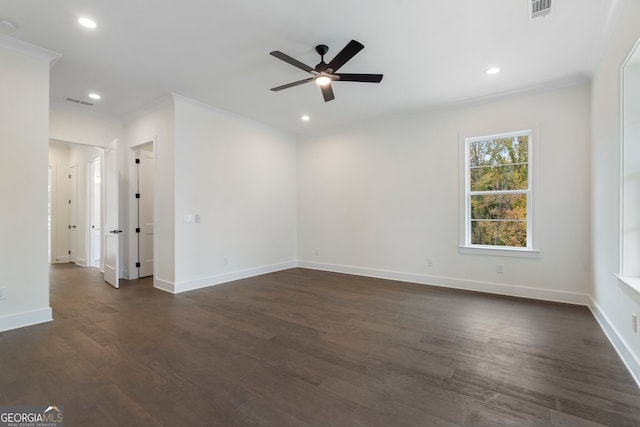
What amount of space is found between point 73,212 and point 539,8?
31.1 feet

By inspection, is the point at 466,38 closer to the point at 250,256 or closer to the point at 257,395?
the point at 257,395

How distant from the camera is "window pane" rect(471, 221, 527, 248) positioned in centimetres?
423

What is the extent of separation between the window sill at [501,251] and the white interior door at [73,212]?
864 cm

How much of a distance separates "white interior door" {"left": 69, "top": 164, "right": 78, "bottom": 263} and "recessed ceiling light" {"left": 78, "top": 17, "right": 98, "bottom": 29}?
5.82 m

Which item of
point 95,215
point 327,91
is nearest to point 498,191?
point 327,91

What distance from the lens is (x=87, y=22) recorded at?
2672mm

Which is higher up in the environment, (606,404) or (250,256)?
(250,256)

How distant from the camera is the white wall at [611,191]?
226 centimetres

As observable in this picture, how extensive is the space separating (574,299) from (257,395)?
4225 millimetres

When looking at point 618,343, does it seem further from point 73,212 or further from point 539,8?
point 73,212

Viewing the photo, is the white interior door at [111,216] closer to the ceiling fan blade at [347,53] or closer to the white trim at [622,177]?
the ceiling fan blade at [347,53]

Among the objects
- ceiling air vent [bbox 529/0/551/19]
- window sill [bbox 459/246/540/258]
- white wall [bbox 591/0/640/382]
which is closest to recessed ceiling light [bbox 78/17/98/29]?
ceiling air vent [bbox 529/0/551/19]

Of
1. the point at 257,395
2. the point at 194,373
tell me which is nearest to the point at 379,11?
the point at 257,395

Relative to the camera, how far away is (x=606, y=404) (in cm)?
183
